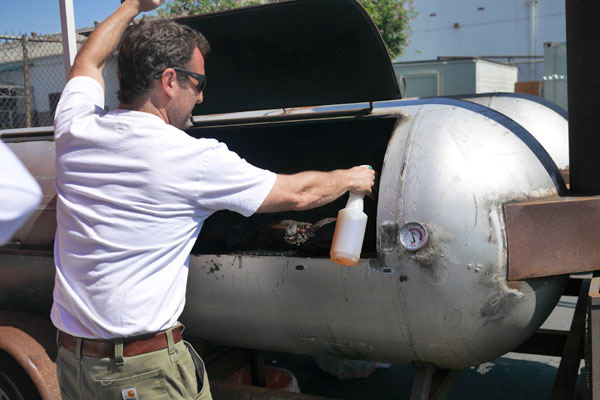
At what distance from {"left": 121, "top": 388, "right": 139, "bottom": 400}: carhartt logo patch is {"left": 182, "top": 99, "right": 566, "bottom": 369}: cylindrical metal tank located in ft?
2.33

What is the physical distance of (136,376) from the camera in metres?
1.72

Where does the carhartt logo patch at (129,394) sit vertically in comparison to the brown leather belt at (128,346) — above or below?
below

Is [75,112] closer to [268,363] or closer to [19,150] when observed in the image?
[19,150]

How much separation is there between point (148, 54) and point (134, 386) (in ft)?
3.39

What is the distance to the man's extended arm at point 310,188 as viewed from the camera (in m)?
1.78

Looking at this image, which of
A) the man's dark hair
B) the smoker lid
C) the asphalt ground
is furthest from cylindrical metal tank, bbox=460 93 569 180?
the man's dark hair

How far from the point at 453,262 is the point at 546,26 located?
2295 centimetres

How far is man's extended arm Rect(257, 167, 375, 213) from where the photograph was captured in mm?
1780

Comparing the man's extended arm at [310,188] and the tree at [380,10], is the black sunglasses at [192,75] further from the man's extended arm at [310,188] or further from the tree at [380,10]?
the tree at [380,10]

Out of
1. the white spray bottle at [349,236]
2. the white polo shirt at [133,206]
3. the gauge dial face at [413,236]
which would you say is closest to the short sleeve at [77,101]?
the white polo shirt at [133,206]

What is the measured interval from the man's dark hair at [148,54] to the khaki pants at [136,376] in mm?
825

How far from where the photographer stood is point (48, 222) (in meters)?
2.85

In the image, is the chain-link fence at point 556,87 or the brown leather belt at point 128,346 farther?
the chain-link fence at point 556,87

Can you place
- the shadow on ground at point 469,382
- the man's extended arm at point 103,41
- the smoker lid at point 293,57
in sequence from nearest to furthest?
the man's extended arm at point 103,41, the smoker lid at point 293,57, the shadow on ground at point 469,382
